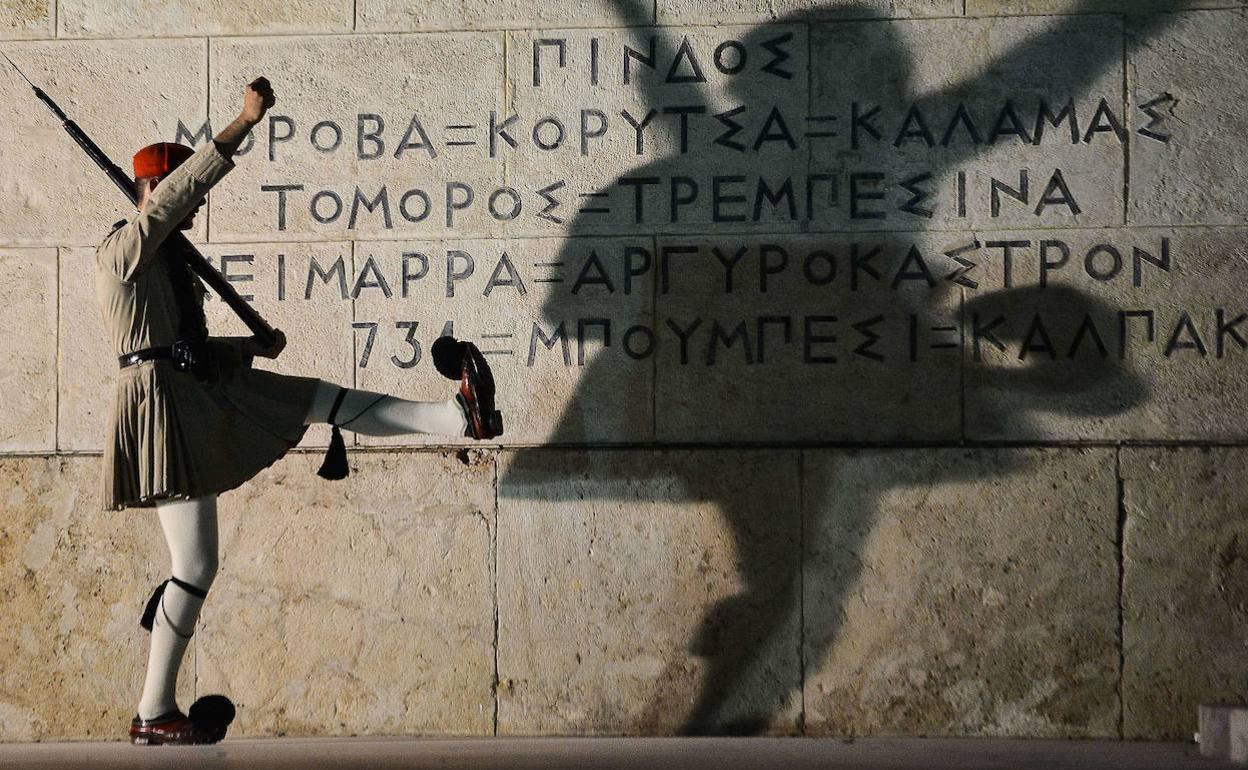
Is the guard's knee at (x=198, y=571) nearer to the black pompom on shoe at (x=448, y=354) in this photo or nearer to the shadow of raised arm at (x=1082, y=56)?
the black pompom on shoe at (x=448, y=354)

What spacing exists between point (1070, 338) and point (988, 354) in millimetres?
364

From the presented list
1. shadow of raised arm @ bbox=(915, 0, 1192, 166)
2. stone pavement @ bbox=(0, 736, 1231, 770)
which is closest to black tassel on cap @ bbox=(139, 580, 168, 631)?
stone pavement @ bbox=(0, 736, 1231, 770)

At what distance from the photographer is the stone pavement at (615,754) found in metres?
6.13

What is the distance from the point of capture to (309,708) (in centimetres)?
692

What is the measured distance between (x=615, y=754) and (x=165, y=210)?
283 centimetres

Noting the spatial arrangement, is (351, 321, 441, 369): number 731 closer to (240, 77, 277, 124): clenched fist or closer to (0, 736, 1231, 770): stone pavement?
(240, 77, 277, 124): clenched fist

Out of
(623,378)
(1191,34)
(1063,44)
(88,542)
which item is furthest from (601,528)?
(1191,34)

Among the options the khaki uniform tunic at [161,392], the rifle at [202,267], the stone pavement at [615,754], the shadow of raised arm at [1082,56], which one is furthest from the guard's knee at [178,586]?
the shadow of raised arm at [1082,56]

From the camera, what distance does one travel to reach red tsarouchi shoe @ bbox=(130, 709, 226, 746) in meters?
6.07

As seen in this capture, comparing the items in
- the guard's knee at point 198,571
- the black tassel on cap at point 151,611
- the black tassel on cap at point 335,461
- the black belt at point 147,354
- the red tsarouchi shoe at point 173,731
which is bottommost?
the red tsarouchi shoe at point 173,731

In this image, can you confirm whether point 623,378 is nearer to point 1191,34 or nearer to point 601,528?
point 601,528

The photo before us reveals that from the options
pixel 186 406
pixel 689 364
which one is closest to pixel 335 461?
pixel 186 406

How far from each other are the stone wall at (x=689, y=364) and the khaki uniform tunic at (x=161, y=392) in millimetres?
984

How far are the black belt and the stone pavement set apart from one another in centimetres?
160
